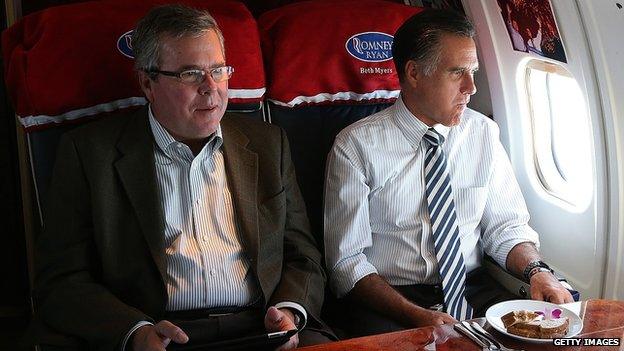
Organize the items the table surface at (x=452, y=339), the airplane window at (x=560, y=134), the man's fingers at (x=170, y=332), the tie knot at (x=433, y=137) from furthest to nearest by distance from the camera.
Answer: the airplane window at (x=560, y=134), the tie knot at (x=433, y=137), the man's fingers at (x=170, y=332), the table surface at (x=452, y=339)

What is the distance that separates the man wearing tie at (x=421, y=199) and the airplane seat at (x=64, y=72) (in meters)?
0.78

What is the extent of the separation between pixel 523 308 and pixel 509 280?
0.64 m

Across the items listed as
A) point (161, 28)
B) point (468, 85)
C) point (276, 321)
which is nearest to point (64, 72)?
point (161, 28)

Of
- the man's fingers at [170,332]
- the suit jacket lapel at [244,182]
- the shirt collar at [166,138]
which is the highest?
the shirt collar at [166,138]

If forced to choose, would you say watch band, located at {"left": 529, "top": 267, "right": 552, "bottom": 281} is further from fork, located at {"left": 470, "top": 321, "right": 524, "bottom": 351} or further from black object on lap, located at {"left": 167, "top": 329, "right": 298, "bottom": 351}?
black object on lap, located at {"left": 167, "top": 329, "right": 298, "bottom": 351}

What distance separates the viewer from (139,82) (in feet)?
8.63

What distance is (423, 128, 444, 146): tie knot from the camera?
2728 millimetres

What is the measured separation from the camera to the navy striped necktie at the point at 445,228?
8.74 ft

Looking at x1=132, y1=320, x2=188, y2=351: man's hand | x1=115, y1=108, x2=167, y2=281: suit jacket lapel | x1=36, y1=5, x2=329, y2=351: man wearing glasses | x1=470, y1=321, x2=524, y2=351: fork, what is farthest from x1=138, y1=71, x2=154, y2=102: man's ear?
x1=470, y1=321, x2=524, y2=351: fork

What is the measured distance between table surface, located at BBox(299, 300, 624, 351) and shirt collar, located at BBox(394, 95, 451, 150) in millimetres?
868

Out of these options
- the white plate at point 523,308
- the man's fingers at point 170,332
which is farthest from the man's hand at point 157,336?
the white plate at point 523,308

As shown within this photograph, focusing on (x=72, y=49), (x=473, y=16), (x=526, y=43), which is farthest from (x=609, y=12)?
(x=72, y=49)

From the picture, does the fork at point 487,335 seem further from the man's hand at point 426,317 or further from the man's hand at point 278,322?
the man's hand at point 278,322

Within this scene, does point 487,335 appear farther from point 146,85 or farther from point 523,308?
point 146,85
